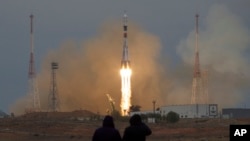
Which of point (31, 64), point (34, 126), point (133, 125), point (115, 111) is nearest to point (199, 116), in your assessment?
point (115, 111)

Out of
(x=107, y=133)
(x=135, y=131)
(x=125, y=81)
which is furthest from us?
(x=125, y=81)

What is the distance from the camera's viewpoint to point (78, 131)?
7281cm

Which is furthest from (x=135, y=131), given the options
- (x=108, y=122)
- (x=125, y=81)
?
(x=125, y=81)

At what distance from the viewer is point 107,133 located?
13.9m

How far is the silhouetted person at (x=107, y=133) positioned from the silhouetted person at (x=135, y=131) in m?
0.59

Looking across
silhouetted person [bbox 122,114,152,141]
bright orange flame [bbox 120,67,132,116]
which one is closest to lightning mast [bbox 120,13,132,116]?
Result: bright orange flame [bbox 120,67,132,116]

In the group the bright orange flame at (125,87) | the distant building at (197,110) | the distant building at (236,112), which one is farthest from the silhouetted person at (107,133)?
the distant building at (236,112)

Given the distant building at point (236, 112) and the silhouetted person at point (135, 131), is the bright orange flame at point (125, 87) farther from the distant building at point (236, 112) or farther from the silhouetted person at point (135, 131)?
the silhouetted person at point (135, 131)

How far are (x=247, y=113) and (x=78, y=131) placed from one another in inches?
2894

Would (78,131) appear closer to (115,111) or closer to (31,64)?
(115,111)

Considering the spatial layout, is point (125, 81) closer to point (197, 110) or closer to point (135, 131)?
point (197, 110)

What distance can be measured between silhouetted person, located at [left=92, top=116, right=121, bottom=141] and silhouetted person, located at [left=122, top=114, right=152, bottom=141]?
1.95 ft

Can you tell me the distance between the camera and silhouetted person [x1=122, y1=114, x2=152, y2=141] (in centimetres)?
1457

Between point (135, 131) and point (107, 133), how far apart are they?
919 millimetres
